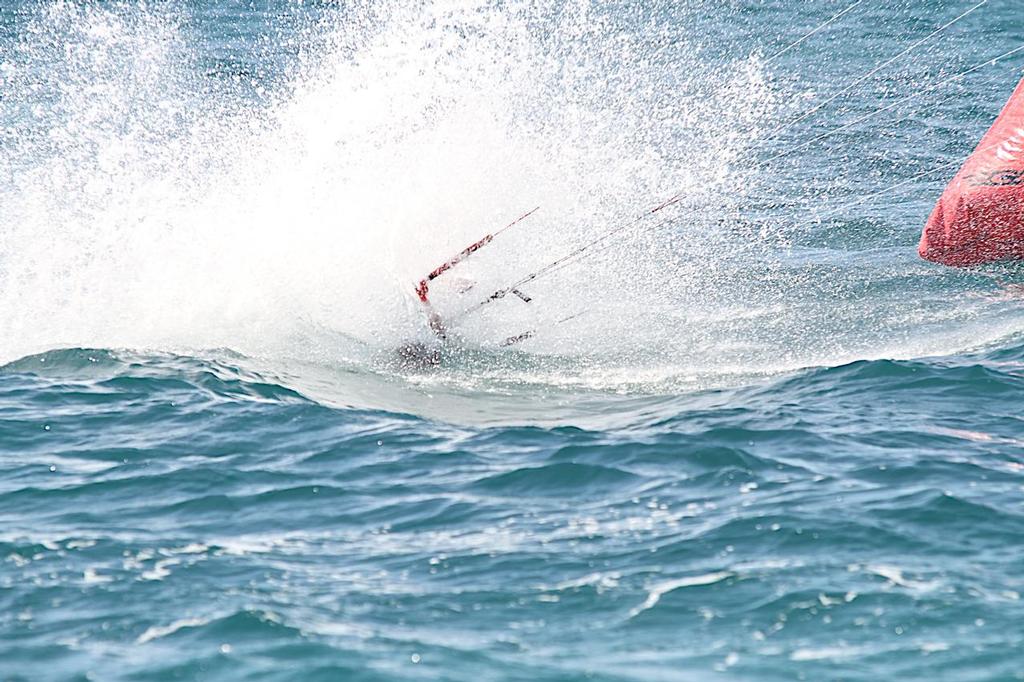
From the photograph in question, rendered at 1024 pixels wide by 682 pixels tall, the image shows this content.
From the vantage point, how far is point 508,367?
1546cm

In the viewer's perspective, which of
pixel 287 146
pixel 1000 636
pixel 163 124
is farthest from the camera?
pixel 163 124

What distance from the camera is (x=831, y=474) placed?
36.8 feet

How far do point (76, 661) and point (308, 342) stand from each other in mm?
8565

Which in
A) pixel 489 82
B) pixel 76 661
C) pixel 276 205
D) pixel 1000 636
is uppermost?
pixel 489 82

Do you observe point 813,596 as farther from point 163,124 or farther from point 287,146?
point 163,124

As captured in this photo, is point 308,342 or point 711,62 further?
point 711,62

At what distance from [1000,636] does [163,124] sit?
22.2 m

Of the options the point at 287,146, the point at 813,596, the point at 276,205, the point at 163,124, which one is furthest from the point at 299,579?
the point at 163,124

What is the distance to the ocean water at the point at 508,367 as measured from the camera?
864 cm

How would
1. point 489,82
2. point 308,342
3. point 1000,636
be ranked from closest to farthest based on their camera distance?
point 1000,636 → point 308,342 → point 489,82

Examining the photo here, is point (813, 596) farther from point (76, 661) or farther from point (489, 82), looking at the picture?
point (489, 82)

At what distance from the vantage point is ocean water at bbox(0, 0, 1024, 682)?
864 centimetres

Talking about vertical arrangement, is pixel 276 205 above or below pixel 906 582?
above

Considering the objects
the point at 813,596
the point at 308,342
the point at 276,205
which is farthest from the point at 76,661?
the point at 276,205
